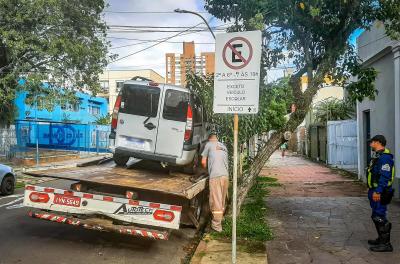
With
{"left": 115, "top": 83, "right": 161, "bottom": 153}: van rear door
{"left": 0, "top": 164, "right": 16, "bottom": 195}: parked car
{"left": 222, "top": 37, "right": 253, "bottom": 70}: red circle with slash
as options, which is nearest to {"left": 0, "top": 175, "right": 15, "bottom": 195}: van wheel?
{"left": 0, "top": 164, "right": 16, "bottom": 195}: parked car

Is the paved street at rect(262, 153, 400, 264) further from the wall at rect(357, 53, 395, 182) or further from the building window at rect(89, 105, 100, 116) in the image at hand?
the building window at rect(89, 105, 100, 116)

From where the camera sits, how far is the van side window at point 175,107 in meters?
8.60

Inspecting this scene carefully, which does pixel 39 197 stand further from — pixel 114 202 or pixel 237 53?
pixel 237 53

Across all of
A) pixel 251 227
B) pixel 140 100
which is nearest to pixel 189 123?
pixel 140 100

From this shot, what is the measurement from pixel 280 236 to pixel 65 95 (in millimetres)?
16974

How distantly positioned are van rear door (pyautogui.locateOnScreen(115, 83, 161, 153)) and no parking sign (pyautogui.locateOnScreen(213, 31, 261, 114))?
2.56 meters

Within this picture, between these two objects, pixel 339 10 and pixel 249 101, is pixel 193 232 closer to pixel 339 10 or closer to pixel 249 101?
pixel 249 101

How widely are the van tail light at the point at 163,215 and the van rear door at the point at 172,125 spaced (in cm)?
211

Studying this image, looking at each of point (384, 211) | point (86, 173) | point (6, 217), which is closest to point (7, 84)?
point (6, 217)

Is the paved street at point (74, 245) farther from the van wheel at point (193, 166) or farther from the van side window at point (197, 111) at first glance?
the van side window at point (197, 111)

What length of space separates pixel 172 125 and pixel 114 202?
7.63ft

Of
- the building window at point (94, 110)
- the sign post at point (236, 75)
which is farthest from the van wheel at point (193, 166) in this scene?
the building window at point (94, 110)

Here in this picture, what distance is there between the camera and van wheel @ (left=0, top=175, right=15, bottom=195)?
12953 millimetres

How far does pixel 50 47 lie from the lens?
20.7 metres
